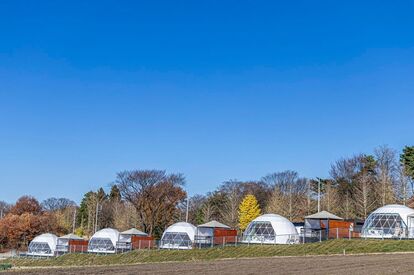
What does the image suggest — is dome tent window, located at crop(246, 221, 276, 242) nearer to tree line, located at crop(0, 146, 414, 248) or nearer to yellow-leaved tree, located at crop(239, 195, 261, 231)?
tree line, located at crop(0, 146, 414, 248)

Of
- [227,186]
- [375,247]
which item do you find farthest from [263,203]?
[375,247]

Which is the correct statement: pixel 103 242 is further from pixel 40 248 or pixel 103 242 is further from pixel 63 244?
pixel 40 248

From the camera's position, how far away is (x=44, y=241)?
6525 cm

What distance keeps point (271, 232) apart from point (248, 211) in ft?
102

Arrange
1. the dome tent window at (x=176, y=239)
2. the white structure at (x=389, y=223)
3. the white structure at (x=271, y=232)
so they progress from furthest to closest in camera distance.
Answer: the dome tent window at (x=176, y=239), the white structure at (x=271, y=232), the white structure at (x=389, y=223)

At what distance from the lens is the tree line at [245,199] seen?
6356cm

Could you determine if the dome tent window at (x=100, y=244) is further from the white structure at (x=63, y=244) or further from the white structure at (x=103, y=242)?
the white structure at (x=63, y=244)

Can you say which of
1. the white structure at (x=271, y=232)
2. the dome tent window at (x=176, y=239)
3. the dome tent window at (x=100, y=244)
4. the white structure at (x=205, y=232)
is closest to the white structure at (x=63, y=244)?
the dome tent window at (x=100, y=244)

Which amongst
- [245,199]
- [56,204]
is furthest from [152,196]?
[56,204]

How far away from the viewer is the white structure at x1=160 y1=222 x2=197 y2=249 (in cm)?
5450

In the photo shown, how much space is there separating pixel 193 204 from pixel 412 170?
160 ft

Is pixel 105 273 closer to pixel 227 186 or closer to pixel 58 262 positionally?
pixel 58 262

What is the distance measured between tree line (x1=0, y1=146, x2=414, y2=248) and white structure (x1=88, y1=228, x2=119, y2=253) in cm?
1492

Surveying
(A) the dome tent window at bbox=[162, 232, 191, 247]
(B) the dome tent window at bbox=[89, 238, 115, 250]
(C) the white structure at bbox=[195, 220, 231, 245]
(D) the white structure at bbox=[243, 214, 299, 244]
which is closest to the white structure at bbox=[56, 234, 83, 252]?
(B) the dome tent window at bbox=[89, 238, 115, 250]
